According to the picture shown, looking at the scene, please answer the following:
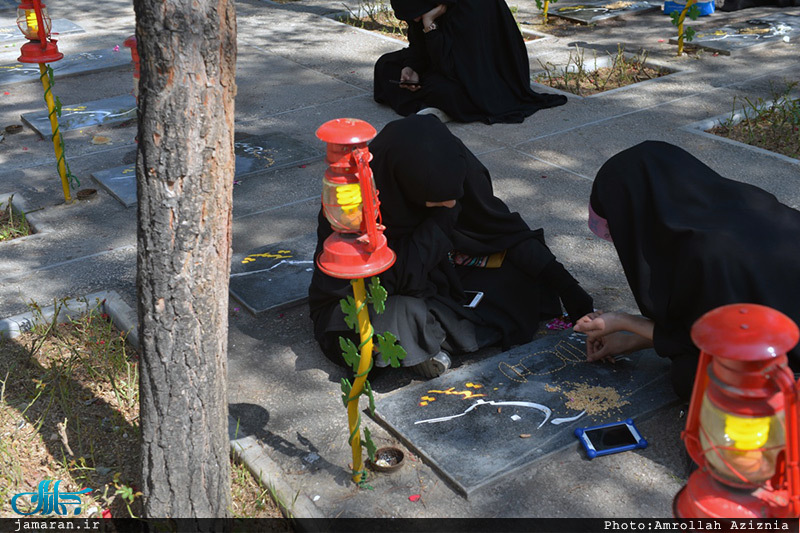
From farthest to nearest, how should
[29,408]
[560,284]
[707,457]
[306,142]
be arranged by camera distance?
[306,142]
[560,284]
[29,408]
[707,457]

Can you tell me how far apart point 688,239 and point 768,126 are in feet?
12.9

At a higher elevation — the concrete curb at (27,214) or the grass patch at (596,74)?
the grass patch at (596,74)

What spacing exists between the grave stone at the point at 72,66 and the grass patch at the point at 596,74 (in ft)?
13.7

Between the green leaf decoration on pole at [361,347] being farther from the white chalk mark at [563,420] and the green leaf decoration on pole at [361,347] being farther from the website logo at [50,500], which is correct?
the website logo at [50,500]

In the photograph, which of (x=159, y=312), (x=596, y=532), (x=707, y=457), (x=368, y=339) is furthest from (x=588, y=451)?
(x=159, y=312)

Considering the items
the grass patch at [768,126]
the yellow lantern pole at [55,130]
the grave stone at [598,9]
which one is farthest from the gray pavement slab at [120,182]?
the grave stone at [598,9]

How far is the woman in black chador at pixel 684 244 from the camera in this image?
2.98 meters

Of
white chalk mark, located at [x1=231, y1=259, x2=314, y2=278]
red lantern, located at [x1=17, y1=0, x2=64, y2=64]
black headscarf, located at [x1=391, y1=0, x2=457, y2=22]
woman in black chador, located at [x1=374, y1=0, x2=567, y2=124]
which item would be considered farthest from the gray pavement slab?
black headscarf, located at [x1=391, y1=0, x2=457, y2=22]

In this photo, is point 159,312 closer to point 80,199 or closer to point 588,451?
point 588,451

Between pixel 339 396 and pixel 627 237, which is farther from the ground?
pixel 627 237

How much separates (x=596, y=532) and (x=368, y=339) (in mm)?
1037

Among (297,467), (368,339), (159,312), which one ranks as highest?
(159,312)

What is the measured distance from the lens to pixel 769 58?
8.23 m

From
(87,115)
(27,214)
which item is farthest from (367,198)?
(87,115)
